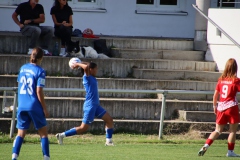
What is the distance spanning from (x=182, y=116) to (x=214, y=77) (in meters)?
2.19

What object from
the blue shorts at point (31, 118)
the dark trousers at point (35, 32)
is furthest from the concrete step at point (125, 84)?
the blue shorts at point (31, 118)

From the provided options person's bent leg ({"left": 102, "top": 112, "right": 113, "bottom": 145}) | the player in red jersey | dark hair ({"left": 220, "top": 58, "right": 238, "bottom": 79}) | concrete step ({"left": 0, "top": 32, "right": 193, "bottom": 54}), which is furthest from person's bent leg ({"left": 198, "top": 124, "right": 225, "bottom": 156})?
concrete step ({"left": 0, "top": 32, "right": 193, "bottom": 54})

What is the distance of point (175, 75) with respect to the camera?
17.1 meters

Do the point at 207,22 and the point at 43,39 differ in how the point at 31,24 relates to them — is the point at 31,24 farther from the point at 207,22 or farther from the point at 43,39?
the point at 207,22

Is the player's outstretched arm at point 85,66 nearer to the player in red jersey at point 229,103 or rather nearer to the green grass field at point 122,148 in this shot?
the green grass field at point 122,148

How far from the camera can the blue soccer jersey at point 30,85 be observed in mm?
9938

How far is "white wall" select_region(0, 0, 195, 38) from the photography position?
781 inches

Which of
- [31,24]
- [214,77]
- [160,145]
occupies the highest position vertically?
[31,24]

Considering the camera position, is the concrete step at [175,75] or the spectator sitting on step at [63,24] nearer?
the spectator sitting on step at [63,24]

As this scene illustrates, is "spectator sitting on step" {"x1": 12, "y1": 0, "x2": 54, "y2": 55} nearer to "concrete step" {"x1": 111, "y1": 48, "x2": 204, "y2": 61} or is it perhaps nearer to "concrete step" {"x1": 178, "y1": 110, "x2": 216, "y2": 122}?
"concrete step" {"x1": 111, "y1": 48, "x2": 204, "y2": 61}

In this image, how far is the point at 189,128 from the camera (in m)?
15.1

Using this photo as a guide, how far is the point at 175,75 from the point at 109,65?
1.72 metres

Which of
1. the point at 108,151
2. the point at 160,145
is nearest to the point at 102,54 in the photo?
the point at 160,145

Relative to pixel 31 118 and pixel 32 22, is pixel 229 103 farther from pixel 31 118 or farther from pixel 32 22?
pixel 32 22
